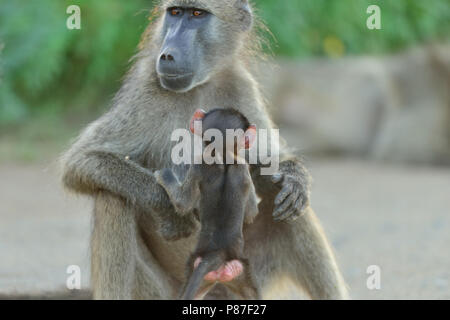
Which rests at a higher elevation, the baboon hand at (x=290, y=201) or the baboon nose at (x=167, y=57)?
the baboon nose at (x=167, y=57)

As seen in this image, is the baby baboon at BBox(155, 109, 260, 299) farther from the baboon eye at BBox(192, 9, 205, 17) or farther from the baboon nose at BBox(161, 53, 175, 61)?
the baboon eye at BBox(192, 9, 205, 17)

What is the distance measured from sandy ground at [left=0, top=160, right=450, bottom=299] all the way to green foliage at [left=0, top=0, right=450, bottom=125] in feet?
5.78

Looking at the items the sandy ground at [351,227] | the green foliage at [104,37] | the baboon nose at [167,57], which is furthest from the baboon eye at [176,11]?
the green foliage at [104,37]

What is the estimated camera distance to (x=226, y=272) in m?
3.94

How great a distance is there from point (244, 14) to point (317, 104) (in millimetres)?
6981

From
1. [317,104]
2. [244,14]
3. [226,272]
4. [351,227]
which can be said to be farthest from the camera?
[317,104]

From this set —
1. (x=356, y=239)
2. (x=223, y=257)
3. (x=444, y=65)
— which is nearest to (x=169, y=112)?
(x=223, y=257)

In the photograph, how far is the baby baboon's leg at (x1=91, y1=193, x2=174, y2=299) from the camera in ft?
13.7

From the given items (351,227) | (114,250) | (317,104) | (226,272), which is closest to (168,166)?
(114,250)

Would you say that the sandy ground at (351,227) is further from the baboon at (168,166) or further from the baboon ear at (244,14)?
the baboon ear at (244,14)

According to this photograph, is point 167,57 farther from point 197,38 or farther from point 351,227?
point 351,227

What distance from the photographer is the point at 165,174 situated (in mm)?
4145

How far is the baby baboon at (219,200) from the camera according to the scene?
3.91 metres

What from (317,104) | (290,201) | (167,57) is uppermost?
(167,57)
